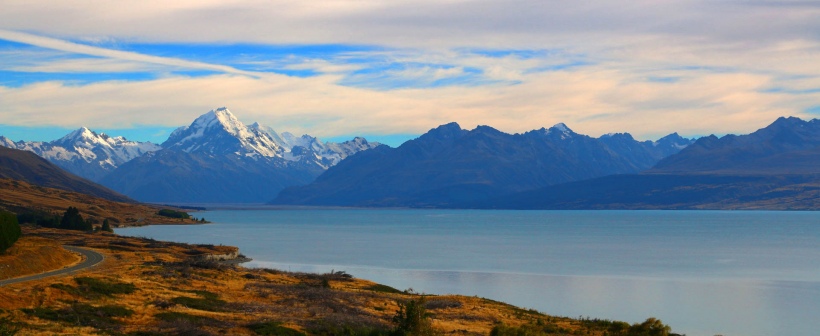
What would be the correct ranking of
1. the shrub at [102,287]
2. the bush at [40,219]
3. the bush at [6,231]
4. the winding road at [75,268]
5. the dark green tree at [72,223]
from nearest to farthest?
the shrub at [102,287]
the winding road at [75,268]
the bush at [6,231]
the dark green tree at [72,223]
the bush at [40,219]

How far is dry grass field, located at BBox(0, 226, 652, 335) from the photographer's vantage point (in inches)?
1822

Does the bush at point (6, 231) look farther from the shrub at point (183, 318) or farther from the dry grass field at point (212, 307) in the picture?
the shrub at point (183, 318)

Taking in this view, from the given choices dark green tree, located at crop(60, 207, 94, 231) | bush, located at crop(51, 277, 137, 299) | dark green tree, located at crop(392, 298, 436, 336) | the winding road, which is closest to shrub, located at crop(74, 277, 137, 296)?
bush, located at crop(51, 277, 137, 299)

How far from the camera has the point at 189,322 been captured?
4766cm

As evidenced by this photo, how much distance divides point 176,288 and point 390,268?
6219 cm

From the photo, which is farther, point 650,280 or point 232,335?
point 650,280

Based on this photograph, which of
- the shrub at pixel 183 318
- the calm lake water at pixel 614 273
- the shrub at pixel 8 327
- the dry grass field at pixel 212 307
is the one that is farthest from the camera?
the calm lake water at pixel 614 273

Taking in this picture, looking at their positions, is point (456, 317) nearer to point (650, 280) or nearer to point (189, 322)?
point (189, 322)

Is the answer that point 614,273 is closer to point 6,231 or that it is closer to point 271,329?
point 6,231

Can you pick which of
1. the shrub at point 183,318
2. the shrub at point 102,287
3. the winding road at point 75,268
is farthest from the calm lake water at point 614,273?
the shrub at point 102,287

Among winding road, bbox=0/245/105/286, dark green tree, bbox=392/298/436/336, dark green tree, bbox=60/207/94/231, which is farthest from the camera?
dark green tree, bbox=60/207/94/231

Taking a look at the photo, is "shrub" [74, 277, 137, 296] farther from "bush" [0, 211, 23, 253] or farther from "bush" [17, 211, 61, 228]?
"bush" [17, 211, 61, 228]

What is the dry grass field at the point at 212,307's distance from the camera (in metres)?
46.3

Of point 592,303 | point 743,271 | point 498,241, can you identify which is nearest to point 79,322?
point 592,303
